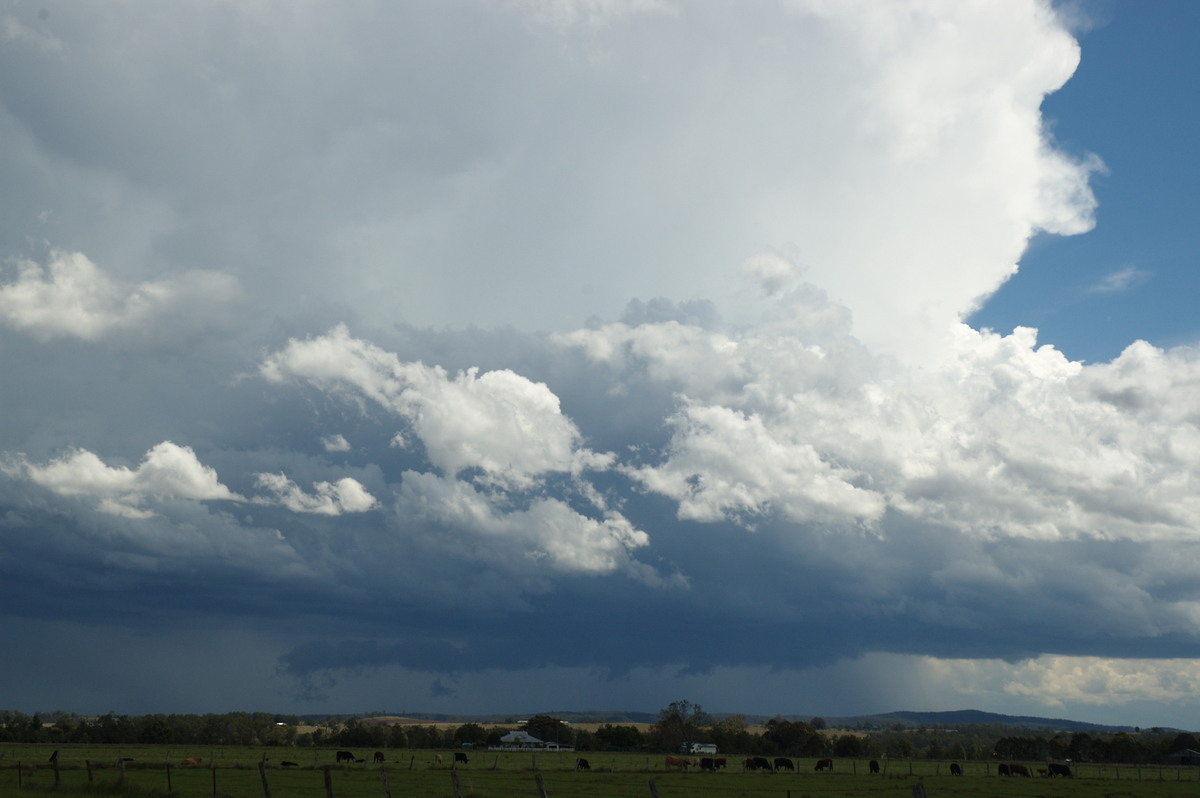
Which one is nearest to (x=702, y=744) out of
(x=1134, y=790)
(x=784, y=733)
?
(x=784, y=733)

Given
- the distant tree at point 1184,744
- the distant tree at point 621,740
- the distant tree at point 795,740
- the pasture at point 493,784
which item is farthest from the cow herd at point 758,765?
the distant tree at point 621,740

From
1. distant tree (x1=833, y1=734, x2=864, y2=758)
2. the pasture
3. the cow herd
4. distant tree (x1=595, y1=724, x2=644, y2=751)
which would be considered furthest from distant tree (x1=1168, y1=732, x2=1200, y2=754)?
distant tree (x1=595, y1=724, x2=644, y2=751)

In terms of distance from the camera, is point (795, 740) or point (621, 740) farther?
point (621, 740)

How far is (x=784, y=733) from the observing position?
193m

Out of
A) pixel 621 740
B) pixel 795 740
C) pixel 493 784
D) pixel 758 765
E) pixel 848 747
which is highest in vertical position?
pixel 493 784

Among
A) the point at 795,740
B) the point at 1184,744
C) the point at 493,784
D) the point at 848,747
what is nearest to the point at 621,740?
the point at 795,740

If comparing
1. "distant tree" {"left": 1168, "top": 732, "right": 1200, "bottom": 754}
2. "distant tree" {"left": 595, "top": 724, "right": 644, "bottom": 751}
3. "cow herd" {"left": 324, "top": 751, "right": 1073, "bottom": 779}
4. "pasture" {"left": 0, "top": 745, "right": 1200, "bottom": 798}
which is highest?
"pasture" {"left": 0, "top": 745, "right": 1200, "bottom": 798}

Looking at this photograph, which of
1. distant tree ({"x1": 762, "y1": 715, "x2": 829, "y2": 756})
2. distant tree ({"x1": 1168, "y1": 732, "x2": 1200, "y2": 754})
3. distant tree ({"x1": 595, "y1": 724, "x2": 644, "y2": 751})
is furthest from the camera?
distant tree ({"x1": 595, "y1": 724, "x2": 644, "y2": 751})

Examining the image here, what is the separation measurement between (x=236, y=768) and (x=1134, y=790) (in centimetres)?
8582

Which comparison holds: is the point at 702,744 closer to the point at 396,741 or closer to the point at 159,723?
the point at 396,741

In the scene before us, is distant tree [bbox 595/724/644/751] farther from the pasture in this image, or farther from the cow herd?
the pasture

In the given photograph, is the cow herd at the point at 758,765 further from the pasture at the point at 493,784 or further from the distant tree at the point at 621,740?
the distant tree at the point at 621,740

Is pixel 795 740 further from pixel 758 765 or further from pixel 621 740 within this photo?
pixel 758 765

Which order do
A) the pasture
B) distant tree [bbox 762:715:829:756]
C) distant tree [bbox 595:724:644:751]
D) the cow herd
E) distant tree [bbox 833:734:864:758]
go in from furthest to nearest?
1. distant tree [bbox 595:724:644:751]
2. distant tree [bbox 762:715:829:756]
3. distant tree [bbox 833:734:864:758]
4. the cow herd
5. the pasture
